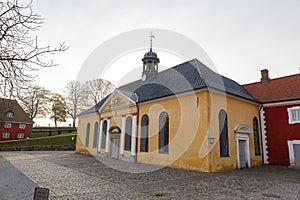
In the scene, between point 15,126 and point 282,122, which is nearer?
point 282,122

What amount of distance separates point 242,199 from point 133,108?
1215cm

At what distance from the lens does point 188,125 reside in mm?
13086

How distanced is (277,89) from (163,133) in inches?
438

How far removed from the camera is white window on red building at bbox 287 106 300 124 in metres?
15.0

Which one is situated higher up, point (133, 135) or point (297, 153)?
point (133, 135)

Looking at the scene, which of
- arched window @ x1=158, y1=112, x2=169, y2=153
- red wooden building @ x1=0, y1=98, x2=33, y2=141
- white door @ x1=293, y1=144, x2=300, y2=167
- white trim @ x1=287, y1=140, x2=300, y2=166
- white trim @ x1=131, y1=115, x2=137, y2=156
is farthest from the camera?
red wooden building @ x1=0, y1=98, x2=33, y2=141

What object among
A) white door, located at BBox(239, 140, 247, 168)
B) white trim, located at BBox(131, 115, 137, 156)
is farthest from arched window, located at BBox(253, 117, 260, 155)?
white trim, located at BBox(131, 115, 137, 156)

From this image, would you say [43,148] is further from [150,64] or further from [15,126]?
[150,64]

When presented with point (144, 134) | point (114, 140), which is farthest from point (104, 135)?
point (144, 134)

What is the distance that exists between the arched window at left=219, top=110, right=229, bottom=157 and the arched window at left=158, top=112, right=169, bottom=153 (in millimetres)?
3612

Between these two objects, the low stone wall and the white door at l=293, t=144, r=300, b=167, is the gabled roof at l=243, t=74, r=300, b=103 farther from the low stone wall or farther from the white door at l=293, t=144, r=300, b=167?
the low stone wall

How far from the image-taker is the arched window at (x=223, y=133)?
12.9 meters

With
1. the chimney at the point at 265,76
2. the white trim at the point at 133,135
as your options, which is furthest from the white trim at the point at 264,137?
the white trim at the point at 133,135

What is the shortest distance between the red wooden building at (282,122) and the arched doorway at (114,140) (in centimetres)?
1236
